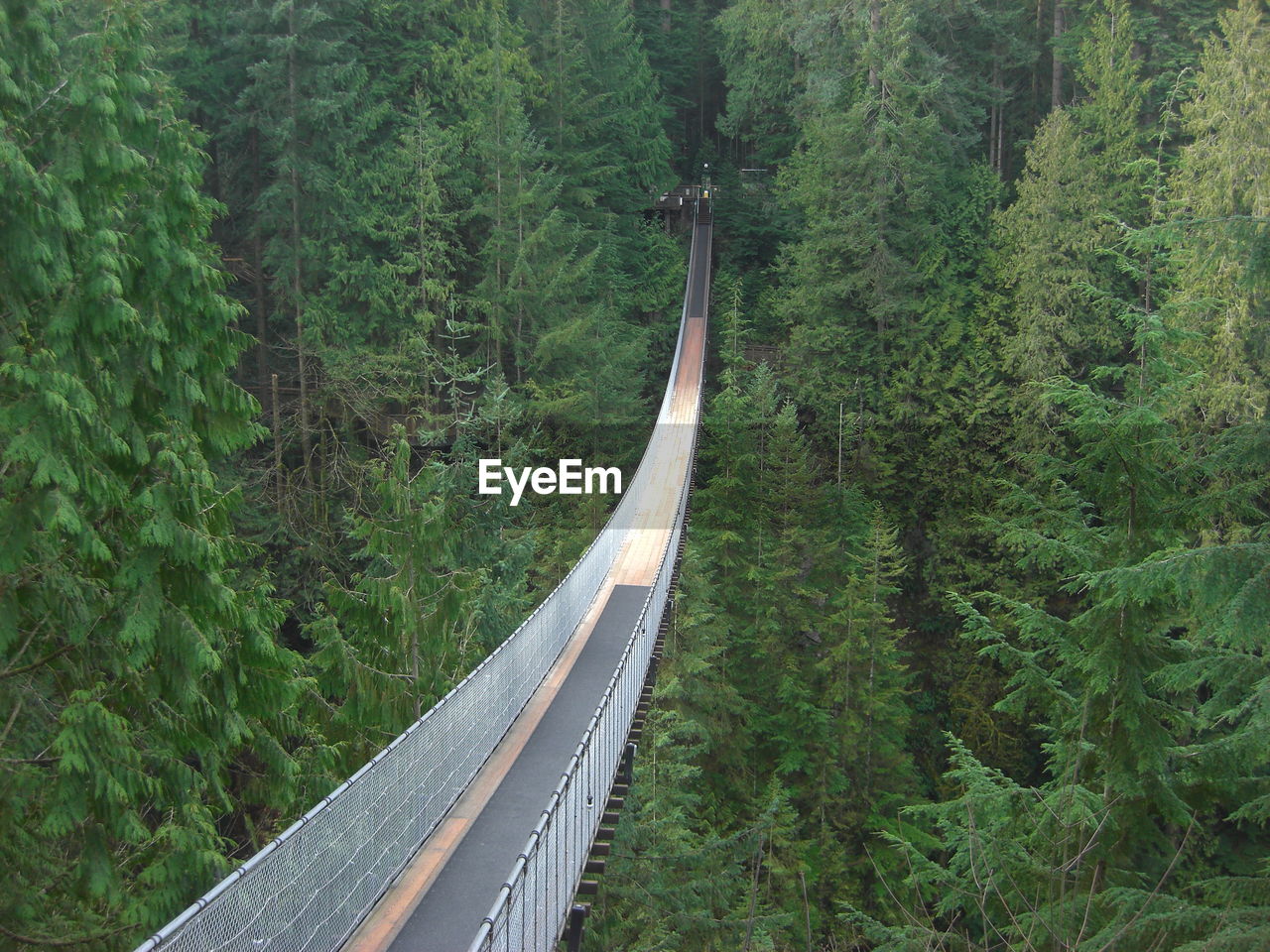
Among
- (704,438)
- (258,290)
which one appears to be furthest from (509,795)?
(258,290)

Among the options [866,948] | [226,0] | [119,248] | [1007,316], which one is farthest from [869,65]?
[119,248]

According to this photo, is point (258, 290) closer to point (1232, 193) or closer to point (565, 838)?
point (1232, 193)

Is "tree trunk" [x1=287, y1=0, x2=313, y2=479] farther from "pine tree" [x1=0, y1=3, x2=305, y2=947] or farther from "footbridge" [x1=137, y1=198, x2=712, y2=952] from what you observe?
A: "pine tree" [x1=0, y1=3, x2=305, y2=947]

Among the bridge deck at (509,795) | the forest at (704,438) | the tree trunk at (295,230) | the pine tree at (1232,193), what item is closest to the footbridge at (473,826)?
the bridge deck at (509,795)

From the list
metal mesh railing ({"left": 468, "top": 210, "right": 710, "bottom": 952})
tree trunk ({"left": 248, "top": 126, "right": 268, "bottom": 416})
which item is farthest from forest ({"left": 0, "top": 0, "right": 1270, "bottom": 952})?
metal mesh railing ({"left": 468, "top": 210, "right": 710, "bottom": 952})

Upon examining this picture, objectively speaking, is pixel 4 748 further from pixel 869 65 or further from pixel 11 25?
pixel 869 65

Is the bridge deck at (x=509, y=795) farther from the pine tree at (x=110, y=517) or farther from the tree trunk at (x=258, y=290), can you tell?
the tree trunk at (x=258, y=290)
